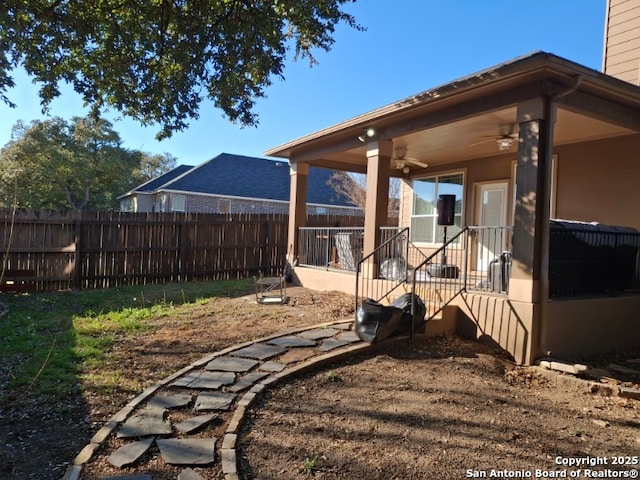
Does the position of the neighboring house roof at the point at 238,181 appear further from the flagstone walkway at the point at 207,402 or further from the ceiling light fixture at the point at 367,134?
the flagstone walkway at the point at 207,402

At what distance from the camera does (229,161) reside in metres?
22.8

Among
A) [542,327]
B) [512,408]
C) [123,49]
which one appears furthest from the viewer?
[123,49]

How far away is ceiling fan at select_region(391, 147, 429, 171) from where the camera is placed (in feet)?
29.3

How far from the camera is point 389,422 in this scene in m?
3.33

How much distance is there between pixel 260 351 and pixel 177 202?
56.3ft

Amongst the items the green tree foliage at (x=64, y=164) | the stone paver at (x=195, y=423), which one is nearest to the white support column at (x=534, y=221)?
the stone paver at (x=195, y=423)

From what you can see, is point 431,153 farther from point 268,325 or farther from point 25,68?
point 25,68

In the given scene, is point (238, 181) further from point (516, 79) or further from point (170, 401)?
point (170, 401)

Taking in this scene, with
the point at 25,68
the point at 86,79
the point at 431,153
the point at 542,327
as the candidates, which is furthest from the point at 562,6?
the point at 25,68

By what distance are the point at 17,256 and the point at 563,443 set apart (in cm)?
974

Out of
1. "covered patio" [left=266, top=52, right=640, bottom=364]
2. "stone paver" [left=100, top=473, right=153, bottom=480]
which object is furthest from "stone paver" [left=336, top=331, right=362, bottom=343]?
"stone paver" [left=100, top=473, right=153, bottom=480]

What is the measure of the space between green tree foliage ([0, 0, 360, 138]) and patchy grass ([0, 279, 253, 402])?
3005 mm

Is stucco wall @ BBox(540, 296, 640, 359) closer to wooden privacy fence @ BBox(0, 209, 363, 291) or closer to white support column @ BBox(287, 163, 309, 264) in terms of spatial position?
white support column @ BBox(287, 163, 309, 264)

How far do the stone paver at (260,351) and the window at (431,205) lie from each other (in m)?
6.06
